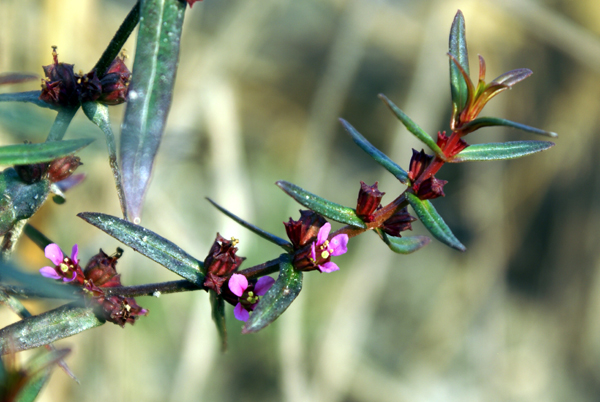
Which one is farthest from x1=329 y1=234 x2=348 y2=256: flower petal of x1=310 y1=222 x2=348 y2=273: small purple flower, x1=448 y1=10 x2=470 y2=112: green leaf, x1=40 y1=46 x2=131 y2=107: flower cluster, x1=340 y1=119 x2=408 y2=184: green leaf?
x1=40 y1=46 x2=131 y2=107: flower cluster

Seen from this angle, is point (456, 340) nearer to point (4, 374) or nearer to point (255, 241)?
point (255, 241)

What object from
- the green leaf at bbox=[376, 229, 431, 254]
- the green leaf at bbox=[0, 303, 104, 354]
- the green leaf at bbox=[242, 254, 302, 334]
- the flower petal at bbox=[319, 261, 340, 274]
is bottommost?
the green leaf at bbox=[0, 303, 104, 354]

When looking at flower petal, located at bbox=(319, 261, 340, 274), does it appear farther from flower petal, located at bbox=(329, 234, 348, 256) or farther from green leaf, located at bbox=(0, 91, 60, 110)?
green leaf, located at bbox=(0, 91, 60, 110)

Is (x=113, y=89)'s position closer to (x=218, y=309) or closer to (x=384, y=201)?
(x=218, y=309)

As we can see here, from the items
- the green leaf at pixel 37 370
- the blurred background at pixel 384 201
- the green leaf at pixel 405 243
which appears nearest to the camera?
the green leaf at pixel 37 370

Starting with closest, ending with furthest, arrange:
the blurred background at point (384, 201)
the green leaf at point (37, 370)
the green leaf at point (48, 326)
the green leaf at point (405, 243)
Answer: the green leaf at point (37, 370), the green leaf at point (48, 326), the green leaf at point (405, 243), the blurred background at point (384, 201)

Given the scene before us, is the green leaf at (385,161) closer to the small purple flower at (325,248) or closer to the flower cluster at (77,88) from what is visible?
the small purple flower at (325,248)

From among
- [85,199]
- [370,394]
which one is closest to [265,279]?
[85,199]

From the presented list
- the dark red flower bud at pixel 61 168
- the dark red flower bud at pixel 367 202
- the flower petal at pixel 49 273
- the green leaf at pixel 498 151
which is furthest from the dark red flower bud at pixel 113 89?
the green leaf at pixel 498 151
